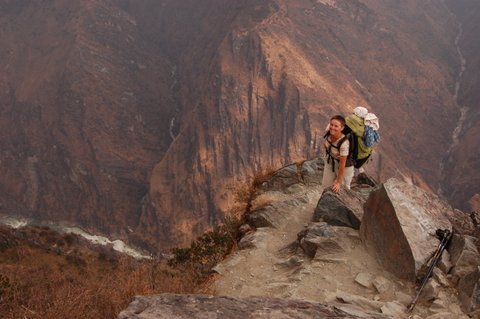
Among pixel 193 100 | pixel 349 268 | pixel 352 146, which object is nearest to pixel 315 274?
pixel 349 268

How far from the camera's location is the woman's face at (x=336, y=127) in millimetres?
6970

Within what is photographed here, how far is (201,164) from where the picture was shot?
208 feet

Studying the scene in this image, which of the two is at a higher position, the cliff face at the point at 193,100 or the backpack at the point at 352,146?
the backpack at the point at 352,146

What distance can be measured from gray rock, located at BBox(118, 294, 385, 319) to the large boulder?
7.01 ft

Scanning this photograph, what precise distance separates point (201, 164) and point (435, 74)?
4891 centimetres

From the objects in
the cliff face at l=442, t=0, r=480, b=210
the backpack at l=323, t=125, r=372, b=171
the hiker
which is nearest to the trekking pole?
the backpack at l=323, t=125, r=372, b=171

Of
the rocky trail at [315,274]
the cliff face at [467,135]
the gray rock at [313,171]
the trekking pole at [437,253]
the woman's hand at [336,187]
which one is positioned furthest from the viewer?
the cliff face at [467,135]

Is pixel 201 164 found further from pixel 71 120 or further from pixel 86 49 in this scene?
pixel 86 49

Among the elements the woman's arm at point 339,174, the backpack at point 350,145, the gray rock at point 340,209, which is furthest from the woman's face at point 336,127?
the gray rock at point 340,209

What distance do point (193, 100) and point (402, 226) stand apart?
7503 cm

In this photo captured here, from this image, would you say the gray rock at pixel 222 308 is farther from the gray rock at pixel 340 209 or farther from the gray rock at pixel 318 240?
the gray rock at pixel 340 209

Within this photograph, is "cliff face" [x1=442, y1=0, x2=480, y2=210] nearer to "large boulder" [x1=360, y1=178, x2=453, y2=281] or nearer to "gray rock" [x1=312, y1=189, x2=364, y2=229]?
"gray rock" [x1=312, y1=189, x2=364, y2=229]

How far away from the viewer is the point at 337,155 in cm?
739

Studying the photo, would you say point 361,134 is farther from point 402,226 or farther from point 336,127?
point 402,226
